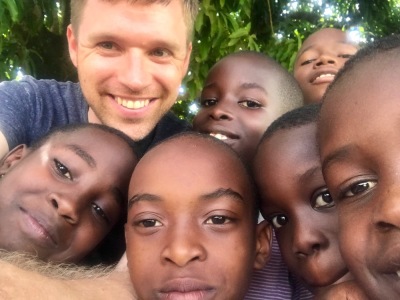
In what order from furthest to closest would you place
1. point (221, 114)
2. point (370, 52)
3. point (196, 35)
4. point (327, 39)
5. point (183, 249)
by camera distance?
point (196, 35) → point (327, 39) → point (221, 114) → point (183, 249) → point (370, 52)

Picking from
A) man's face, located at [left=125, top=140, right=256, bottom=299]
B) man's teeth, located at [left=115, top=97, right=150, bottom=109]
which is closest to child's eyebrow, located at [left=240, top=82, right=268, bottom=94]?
man's teeth, located at [left=115, top=97, right=150, bottom=109]

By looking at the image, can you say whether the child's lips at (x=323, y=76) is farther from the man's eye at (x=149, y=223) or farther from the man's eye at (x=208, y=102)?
the man's eye at (x=149, y=223)

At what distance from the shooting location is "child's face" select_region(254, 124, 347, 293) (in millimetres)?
1891

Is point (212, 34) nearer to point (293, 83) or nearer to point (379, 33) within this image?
point (293, 83)

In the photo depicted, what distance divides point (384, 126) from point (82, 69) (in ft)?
6.31

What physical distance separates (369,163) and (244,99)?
5.42ft

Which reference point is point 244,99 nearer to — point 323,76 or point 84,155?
point 323,76

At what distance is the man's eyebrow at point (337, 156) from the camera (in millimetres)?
1477

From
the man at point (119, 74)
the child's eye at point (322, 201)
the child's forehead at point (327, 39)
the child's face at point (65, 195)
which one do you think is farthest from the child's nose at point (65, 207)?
the child's forehead at point (327, 39)

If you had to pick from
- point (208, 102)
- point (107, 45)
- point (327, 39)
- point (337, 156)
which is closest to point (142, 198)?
point (337, 156)

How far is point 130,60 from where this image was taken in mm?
2867

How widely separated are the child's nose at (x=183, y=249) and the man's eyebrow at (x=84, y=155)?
57cm

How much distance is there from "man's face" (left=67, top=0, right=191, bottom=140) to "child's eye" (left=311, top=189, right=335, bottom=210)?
119 cm

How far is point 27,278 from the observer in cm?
162
